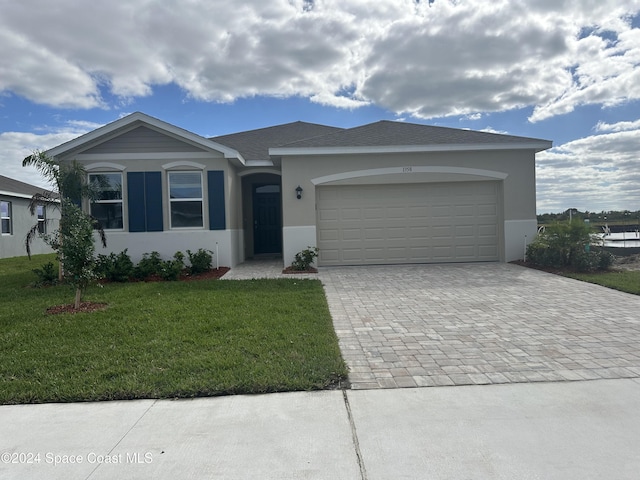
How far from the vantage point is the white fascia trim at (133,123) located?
429 inches

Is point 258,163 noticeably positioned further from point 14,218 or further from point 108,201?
point 14,218

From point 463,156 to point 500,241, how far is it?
273 cm

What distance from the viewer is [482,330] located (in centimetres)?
557

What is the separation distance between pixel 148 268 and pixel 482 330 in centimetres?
821

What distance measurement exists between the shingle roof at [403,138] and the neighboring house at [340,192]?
0.13ft

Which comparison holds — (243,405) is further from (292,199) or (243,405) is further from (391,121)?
(391,121)

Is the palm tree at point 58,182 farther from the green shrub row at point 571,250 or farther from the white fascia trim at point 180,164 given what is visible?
the green shrub row at point 571,250

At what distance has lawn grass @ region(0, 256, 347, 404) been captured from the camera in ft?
12.8

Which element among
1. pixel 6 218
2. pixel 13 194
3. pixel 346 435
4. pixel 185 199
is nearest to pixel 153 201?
pixel 185 199

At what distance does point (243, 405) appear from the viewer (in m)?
3.57

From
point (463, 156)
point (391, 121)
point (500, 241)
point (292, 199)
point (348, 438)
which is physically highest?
point (391, 121)

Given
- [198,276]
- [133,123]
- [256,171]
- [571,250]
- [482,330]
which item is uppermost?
[133,123]

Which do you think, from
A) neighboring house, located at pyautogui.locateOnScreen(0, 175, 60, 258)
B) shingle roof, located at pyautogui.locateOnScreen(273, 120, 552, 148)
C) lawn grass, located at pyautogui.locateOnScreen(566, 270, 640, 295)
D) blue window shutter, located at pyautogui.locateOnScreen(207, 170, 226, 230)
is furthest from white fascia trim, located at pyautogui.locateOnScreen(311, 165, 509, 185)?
neighboring house, located at pyautogui.locateOnScreen(0, 175, 60, 258)

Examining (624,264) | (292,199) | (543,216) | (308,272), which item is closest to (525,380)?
(308,272)
